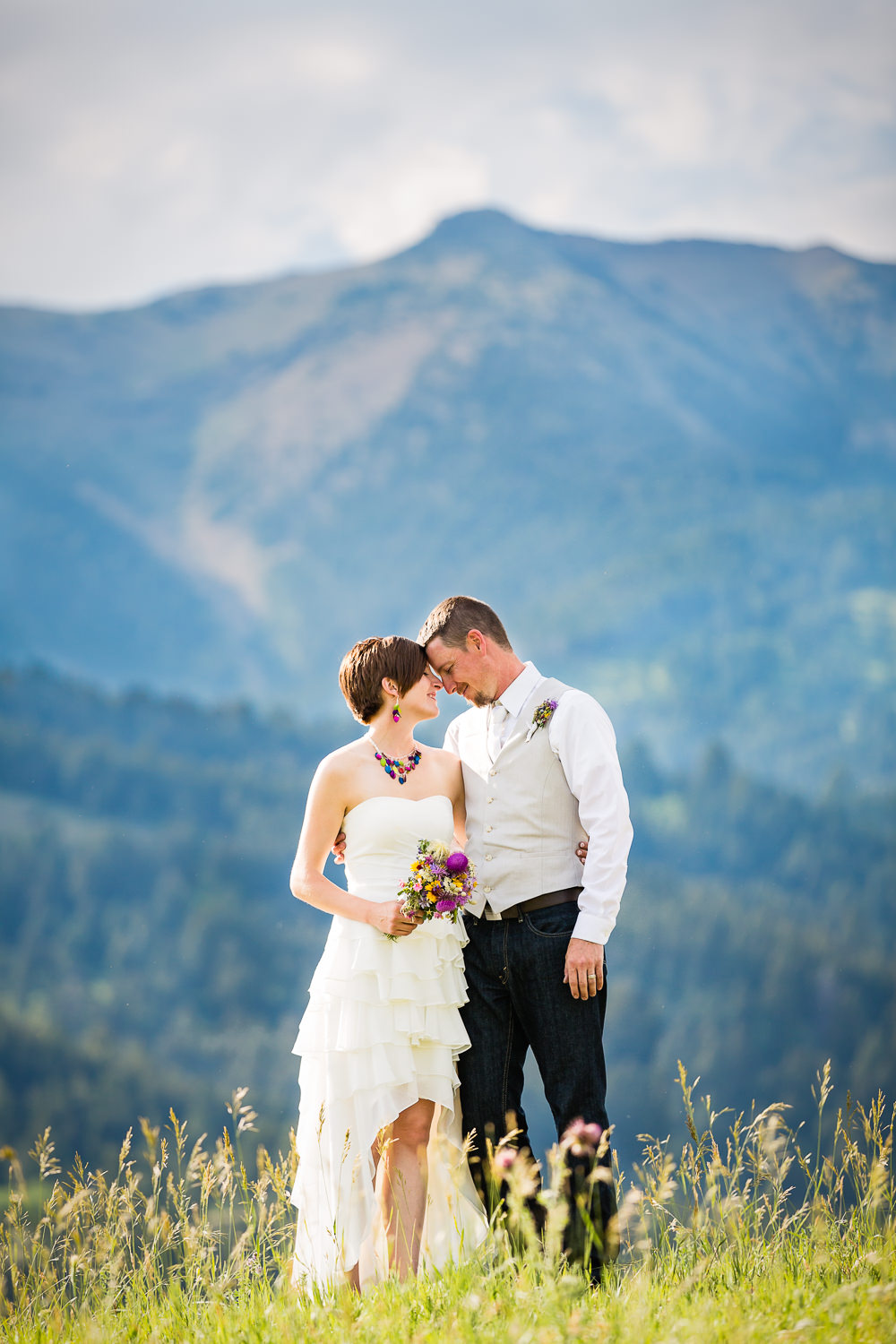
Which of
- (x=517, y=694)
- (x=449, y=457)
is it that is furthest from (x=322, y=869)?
(x=449, y=457)

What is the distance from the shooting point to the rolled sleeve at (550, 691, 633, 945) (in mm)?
3180

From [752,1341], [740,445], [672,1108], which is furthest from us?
[740,445]

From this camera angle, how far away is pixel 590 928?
10.3ft

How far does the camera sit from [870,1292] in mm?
2156

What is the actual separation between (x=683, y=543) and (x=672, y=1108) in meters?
25.8

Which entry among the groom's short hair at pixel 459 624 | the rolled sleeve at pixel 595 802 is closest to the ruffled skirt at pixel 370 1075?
the rolled sleeve at pixel 595 802

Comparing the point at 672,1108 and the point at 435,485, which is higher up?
the point at 435,485

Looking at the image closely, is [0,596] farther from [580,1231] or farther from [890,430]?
[580,1231]

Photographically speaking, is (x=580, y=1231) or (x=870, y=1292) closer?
(x=870, y=1292)

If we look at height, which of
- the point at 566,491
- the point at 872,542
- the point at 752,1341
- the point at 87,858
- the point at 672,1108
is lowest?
the point at 752,1341

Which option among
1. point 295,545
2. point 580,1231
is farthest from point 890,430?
point 580,1231

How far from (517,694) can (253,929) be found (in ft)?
129

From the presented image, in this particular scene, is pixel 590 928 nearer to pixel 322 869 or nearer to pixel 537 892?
pixel 537 892

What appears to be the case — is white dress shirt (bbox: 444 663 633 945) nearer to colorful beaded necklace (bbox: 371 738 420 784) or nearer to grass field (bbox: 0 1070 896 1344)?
colorful beaded necklace (bbox: 371 738 420 784)
